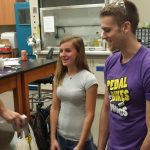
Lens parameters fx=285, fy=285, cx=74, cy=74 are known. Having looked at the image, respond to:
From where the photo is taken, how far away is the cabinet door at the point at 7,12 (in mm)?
5859

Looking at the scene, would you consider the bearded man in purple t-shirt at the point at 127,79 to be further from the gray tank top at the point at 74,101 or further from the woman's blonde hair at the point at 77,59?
the woman's blonde hair at the point at 77,59

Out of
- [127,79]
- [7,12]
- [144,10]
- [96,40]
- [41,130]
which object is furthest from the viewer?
[7,12]

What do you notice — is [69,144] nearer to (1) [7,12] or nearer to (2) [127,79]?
(2) [127,79]

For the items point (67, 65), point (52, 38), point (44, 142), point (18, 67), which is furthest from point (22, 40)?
point (67, 65)

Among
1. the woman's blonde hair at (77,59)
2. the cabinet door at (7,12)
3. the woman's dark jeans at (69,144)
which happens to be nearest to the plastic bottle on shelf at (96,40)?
the cabinet door at (7,12)

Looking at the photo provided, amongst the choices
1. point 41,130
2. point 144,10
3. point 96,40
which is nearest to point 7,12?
point 96,40

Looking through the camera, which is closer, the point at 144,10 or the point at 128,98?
the point at 128,98

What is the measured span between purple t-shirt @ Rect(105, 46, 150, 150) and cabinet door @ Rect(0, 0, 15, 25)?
487cm

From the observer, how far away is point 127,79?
1.24 metres

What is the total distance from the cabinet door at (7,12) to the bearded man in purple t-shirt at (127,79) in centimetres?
491

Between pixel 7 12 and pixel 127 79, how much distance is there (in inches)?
201

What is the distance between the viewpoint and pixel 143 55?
1227 millimetres

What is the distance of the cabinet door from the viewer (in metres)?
5.86

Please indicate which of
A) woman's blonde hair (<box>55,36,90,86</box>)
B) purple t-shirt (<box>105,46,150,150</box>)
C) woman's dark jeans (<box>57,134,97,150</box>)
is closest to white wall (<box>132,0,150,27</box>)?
woman's blonde hair (<box>55,36,90,86</box>)
